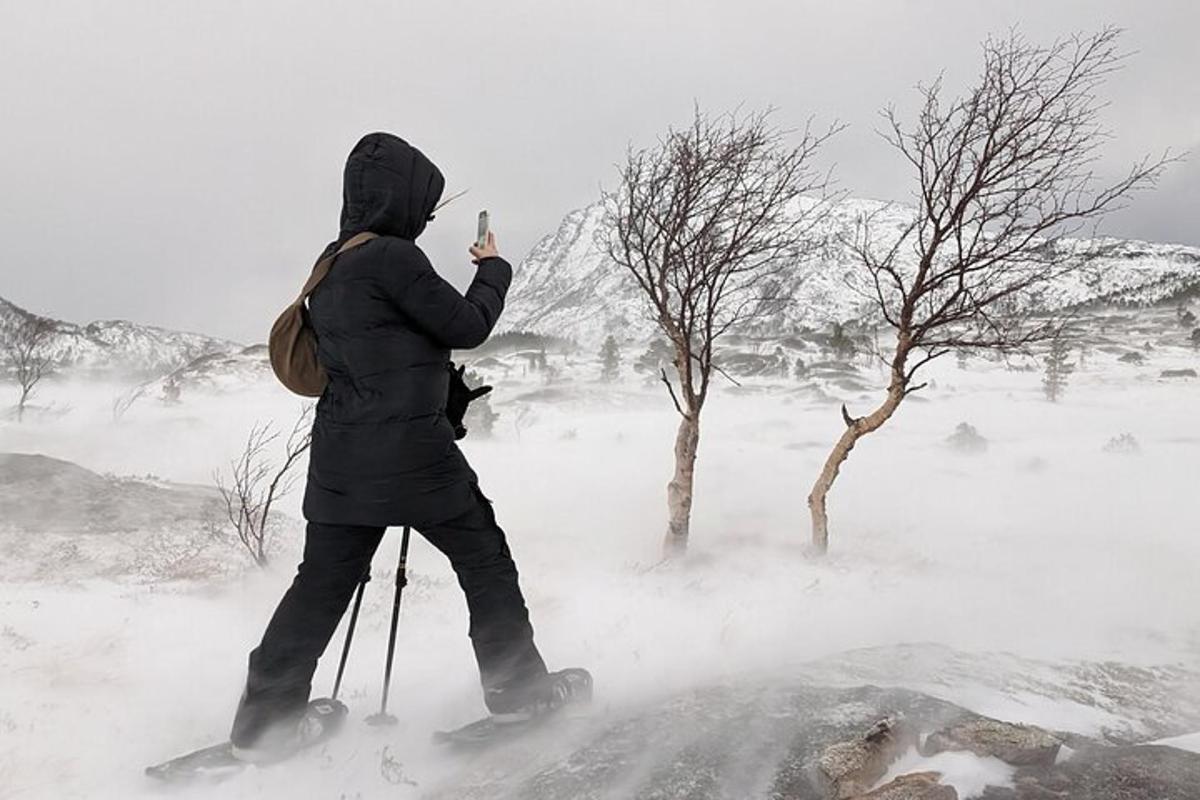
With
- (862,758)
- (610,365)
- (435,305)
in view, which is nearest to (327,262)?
(435,305)

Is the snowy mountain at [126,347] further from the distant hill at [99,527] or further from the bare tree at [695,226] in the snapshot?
the bare tree at [695,226]

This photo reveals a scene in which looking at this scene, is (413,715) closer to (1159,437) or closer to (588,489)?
(588,489)

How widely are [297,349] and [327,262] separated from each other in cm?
43

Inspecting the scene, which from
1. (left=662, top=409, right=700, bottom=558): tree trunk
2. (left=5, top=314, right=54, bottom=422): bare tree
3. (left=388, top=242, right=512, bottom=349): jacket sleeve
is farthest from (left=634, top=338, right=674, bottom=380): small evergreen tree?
(left=388, top=242, right=512, bottom=349): jacket sleeve

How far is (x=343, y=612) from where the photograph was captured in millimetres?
2992

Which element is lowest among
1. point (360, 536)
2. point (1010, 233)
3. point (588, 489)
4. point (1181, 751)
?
point (588, 489)

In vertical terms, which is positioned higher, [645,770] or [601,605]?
[645,770]

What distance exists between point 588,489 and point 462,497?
12.5m

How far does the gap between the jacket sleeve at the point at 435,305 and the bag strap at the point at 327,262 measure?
208 mm

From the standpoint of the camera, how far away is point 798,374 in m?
42.1

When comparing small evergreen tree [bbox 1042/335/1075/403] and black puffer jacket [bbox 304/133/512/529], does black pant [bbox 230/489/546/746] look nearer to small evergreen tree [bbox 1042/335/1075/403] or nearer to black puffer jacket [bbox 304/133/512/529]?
black puffer jacket [bbox 304/133/512/529]

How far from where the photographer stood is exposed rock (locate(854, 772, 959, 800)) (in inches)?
95.2

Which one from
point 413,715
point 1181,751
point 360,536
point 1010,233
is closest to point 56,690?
point 413,715

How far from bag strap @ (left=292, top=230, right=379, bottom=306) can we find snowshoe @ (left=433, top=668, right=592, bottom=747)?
2.08 metres
